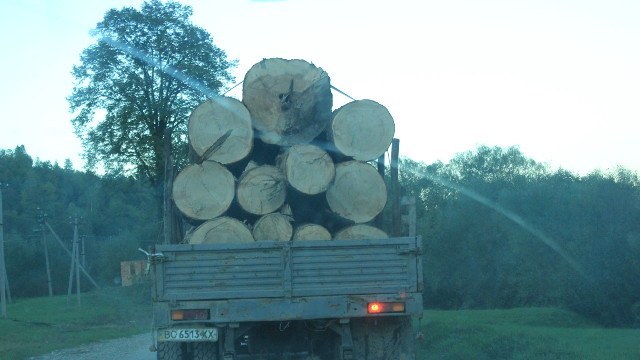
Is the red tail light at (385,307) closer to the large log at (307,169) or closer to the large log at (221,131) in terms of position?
the large log at (307,169)

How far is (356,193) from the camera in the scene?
10102 millimetres

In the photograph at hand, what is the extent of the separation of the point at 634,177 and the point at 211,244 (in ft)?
72.1

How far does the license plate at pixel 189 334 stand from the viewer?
29.1ft

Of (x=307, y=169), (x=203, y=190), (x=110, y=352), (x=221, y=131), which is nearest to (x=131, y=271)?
(x=110, y=352)

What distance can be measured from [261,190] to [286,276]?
4.74 ft

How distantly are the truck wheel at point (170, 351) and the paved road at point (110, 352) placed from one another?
24.2 feet

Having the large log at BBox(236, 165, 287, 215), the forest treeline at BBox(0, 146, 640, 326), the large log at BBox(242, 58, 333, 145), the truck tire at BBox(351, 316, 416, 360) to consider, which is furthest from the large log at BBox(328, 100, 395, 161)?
the forest treeline at BBox(0, 146, 640, 326)

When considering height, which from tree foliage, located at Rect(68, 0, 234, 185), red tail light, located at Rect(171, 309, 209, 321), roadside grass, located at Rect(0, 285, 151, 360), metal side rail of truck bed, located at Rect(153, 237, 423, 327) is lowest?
roadside grass, located at Rect(0, 285, 151, 360)

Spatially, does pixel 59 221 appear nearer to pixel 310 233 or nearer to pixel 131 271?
pixel 131 271

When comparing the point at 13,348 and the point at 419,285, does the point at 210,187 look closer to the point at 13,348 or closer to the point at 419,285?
the point at 419,285

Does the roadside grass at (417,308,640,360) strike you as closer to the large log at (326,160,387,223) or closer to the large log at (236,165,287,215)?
the large log at (326,160,387,223)

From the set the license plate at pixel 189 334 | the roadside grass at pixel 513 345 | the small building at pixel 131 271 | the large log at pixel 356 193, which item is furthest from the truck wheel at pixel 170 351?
the small building at pixel 131 271

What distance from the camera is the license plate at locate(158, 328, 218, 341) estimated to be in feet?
29.1

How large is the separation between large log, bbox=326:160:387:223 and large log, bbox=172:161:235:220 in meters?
1.18
